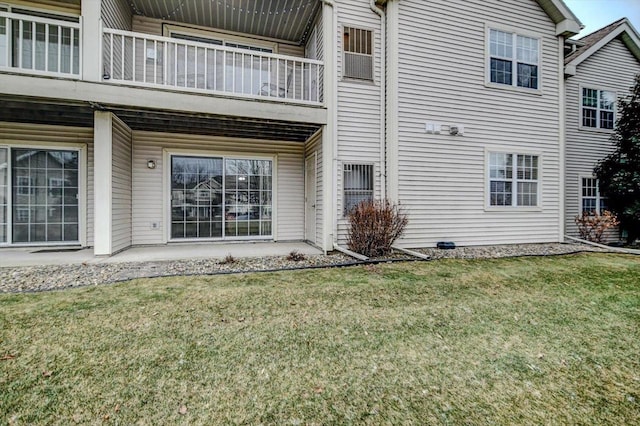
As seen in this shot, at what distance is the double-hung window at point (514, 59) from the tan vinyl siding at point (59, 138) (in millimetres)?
10462

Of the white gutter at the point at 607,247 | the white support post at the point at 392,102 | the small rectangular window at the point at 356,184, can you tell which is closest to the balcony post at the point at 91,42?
the small rectangular window at the point at 356,184

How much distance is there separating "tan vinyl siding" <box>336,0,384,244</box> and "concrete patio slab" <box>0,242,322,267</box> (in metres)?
1.73

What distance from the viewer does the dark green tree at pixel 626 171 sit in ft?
30.5

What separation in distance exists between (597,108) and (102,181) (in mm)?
14629

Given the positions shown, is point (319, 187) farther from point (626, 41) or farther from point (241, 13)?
point (626, 41)

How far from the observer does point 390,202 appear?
7641 millimetres

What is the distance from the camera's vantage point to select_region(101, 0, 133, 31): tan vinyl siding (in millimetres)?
6320

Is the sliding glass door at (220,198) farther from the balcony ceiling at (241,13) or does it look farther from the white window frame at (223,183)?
the balcony ceiling at (241,13)

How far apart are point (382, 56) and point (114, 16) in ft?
19.9

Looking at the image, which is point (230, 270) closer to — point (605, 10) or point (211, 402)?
point (211, 402)

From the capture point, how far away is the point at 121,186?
704cm

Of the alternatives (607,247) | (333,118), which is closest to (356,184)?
(333,118)

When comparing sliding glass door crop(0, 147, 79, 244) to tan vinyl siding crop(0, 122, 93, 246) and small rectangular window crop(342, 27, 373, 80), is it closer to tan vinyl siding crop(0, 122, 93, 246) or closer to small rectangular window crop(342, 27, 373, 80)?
tan vinyl siding crop(0, 122, 93, 246)

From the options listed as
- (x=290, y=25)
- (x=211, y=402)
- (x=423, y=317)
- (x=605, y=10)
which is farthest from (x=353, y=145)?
(x=605, y=10)
